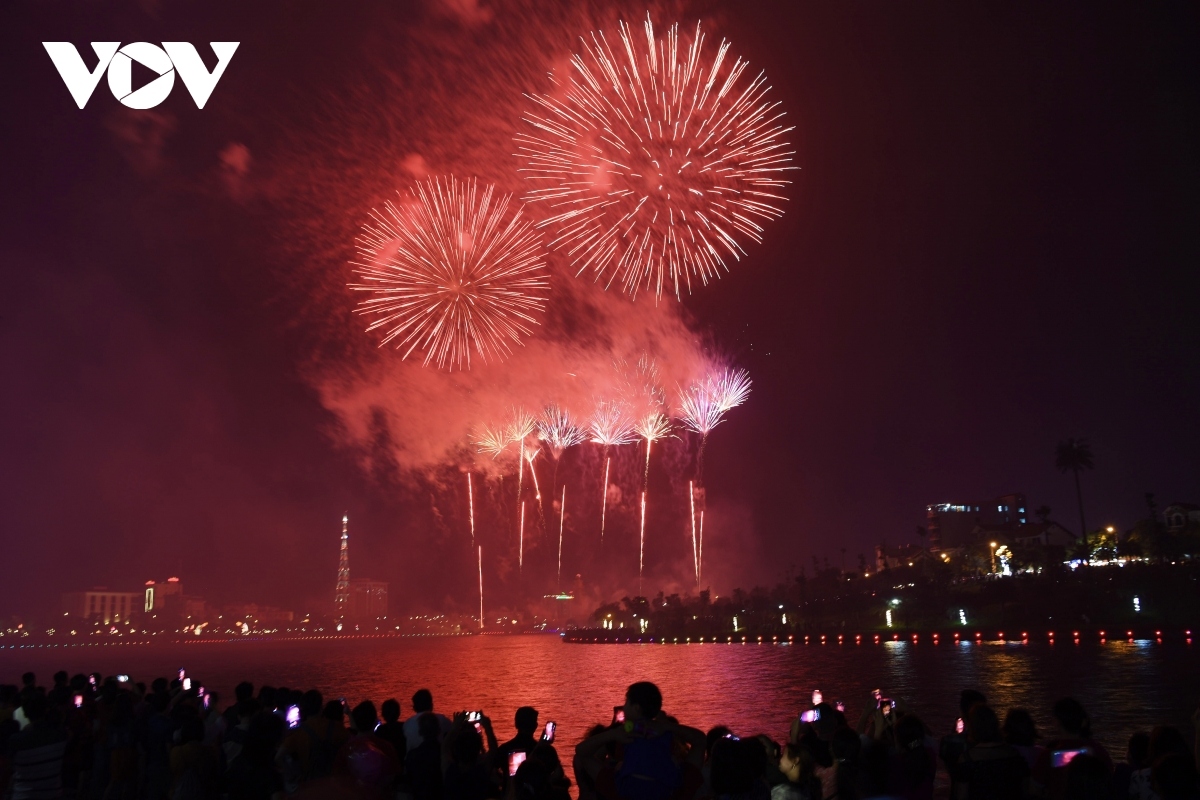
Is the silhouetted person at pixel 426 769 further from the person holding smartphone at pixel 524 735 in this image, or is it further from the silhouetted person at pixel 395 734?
the silhouetted person at pixel 395 734

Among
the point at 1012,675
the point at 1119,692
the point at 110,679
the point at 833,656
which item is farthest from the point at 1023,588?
the point at 110,679

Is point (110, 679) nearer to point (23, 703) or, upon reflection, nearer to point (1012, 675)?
point (23, 703)

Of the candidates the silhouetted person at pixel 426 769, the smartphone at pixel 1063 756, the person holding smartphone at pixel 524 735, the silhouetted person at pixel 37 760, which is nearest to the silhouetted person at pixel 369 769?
the silhouetted person at pixel 426 769

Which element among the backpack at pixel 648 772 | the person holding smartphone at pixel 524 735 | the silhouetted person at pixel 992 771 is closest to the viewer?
the backpack at pixel 648 772

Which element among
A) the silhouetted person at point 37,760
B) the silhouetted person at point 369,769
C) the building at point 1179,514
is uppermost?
the building at point 1179,514

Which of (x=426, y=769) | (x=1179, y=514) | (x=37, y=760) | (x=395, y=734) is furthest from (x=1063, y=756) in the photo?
(x=1179, y=514)

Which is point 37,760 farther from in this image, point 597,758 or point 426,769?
point 597,758

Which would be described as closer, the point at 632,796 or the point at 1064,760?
the point at 632,796

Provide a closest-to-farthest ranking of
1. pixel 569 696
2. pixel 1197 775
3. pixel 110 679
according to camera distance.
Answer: pixel 1197 775, pixel 110 679, pixel 569 696
